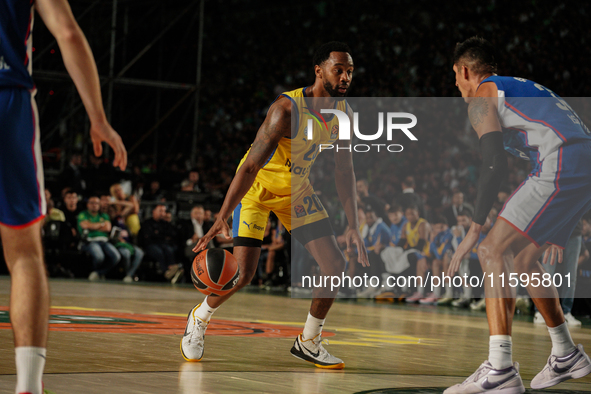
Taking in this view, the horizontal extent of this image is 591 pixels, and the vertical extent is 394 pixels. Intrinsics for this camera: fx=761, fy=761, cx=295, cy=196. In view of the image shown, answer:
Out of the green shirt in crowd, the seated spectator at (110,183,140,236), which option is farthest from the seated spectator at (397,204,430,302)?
the green shirt in crowd

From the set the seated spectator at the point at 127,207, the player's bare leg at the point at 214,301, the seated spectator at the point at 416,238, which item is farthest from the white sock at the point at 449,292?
the player's bare leg at the point at 214,301

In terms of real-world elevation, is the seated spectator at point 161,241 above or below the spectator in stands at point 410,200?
below

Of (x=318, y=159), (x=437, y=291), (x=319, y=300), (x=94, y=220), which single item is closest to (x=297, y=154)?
(x=319, y=300)

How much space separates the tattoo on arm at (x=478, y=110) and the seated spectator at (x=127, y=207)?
10770 millimetres

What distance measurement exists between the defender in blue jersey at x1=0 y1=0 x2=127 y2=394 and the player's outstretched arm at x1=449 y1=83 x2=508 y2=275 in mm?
1940

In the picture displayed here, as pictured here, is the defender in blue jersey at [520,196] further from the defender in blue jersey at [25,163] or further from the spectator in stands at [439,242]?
the spectator in stands at [439,242]

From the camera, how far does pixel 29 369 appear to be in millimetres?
2459

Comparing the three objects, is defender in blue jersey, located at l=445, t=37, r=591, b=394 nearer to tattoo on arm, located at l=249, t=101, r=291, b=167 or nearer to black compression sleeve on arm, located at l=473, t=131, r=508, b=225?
black compression sleeve on arm, located at l=473, t=131, r=508, b=225

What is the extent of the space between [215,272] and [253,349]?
975 millimetres

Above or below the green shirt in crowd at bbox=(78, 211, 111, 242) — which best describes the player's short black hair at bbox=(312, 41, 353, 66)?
above

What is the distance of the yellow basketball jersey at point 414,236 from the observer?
11.8m

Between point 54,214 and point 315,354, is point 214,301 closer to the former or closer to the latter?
point 315,354

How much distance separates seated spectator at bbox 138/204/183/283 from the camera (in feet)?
45.9

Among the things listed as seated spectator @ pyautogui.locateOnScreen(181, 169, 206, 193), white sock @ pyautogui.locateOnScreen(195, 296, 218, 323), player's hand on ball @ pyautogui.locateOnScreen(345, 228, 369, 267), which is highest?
seated spectator @ pyautogui.locateOnScreen(181, 169, 206, 193)
